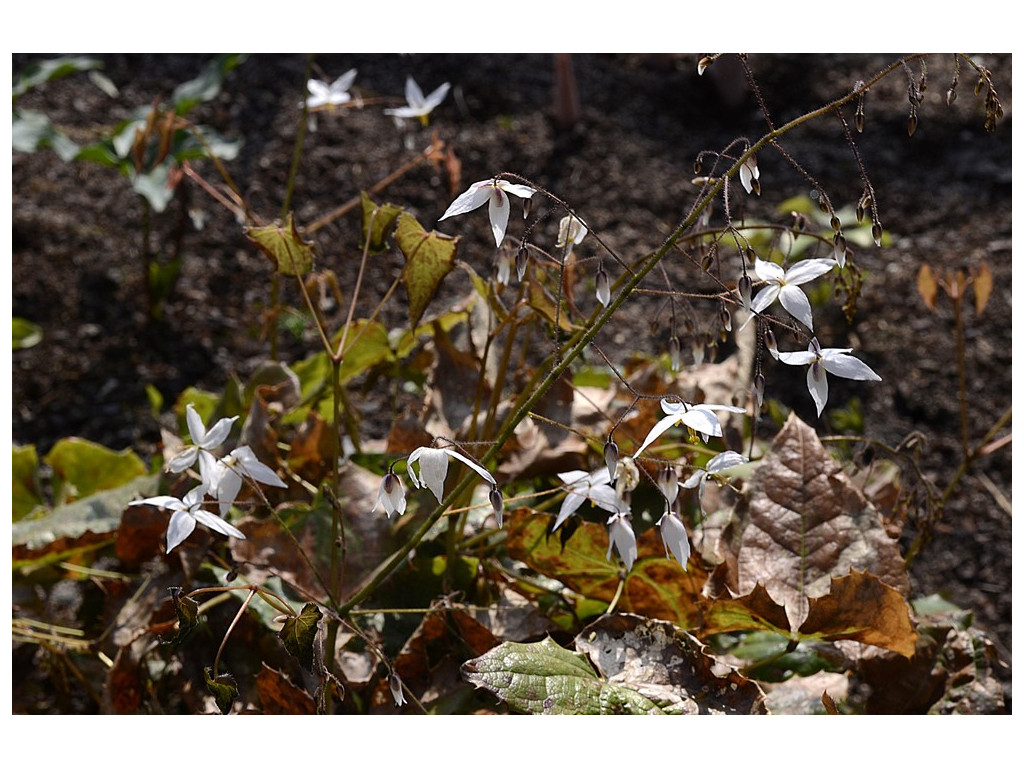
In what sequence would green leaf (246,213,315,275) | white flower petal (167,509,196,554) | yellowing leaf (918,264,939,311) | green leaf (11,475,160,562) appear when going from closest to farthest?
Result: white flower petal (167,509,196,554) → green leaf (246,213,315,275) → green leaf (11,475,160,562) → yellowing leaf (918,264,939,311)

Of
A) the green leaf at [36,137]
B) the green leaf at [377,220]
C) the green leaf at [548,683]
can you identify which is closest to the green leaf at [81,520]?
the green leaf at [377,220]

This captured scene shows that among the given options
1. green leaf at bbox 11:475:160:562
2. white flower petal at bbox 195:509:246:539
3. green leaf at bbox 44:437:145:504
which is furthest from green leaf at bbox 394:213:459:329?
green leaf at bbox 44:437:145:504

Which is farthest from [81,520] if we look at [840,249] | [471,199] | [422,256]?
[840,249]

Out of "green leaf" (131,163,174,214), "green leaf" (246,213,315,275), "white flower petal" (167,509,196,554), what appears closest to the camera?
"white flower petal" (167,509,196,554)

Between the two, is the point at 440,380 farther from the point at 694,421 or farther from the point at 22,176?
the point at 22,176

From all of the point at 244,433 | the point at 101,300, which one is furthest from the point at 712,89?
the point at 244,433

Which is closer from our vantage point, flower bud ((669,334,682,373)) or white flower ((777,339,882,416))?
white flower ((777,339,882,416))

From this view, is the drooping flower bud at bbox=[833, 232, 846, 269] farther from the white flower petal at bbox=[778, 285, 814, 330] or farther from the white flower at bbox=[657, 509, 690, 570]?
the white flower at bbox=[657, 509, 690, 570]

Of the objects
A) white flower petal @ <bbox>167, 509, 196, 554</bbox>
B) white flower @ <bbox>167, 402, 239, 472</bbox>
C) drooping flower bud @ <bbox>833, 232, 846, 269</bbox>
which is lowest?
white flower petal @ <bbox>167, 509, 196, 554</bbox>
